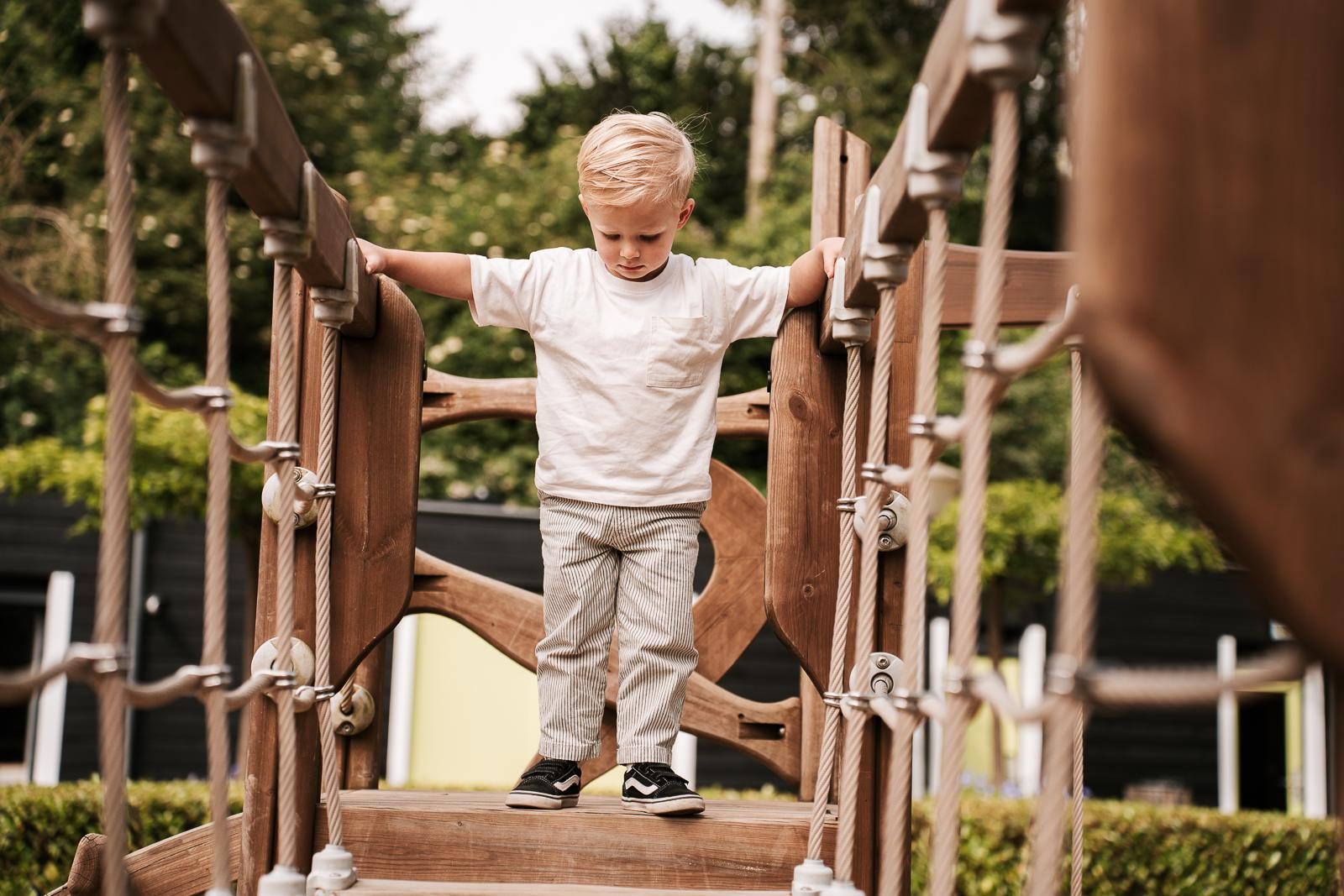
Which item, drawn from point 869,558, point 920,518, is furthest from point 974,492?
point 869,558

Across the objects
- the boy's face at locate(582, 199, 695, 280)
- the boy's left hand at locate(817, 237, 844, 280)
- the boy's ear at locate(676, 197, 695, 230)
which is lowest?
the boy's left hand at locate(817, 237, 844, 280)

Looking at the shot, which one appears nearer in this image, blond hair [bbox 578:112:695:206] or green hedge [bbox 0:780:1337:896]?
blond hair [bbox 578:112:695:206]

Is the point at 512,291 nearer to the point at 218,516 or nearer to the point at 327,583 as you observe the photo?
the point at 327,583

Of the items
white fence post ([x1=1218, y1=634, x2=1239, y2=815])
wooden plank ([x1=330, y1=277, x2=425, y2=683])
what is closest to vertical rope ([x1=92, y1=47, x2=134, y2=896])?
wooden plank ([x1=330, y1=277, x2=425, y2=683])

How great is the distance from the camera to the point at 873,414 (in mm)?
1517

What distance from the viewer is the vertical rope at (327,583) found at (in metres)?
1.67

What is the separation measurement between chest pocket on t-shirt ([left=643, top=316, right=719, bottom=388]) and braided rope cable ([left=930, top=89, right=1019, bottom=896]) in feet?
3.15

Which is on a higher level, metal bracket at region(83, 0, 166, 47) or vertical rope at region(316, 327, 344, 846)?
metal bracket at region(83, 0, 166, 47)

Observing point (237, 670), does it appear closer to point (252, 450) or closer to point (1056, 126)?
point (252, 450)

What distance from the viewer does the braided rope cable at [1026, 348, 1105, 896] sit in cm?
87

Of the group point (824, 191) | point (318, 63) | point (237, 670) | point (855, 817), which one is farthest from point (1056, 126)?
point (855, 817)

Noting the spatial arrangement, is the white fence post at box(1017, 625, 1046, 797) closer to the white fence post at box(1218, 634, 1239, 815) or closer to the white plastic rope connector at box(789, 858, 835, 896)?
the white fence post at box(1218, 634, 1239, 815)

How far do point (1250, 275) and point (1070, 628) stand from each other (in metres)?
0.27

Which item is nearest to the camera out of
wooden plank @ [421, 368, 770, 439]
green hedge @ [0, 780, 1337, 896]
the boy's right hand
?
the boy's right hand
